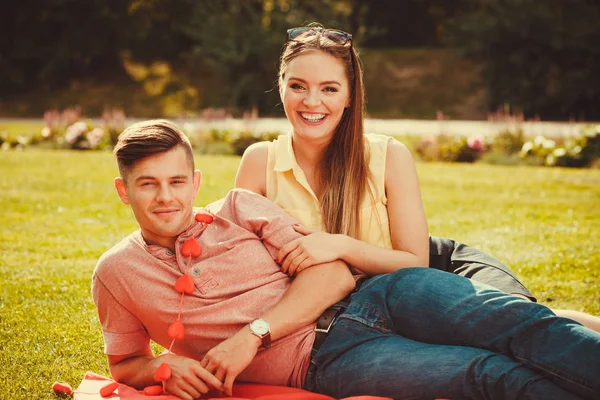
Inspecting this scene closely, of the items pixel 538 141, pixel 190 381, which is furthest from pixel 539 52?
pixel 190 381

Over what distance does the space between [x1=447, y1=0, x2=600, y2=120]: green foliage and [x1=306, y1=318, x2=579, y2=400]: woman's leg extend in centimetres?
1741

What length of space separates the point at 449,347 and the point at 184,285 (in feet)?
A: 3.45

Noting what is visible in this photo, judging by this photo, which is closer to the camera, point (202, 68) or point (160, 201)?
point (160, 201)

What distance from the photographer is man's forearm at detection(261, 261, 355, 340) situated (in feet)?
9.54

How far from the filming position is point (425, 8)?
93.1 ft

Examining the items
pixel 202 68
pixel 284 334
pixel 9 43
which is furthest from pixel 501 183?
pixel 9 43

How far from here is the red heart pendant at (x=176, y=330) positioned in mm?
2850

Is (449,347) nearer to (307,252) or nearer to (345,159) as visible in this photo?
(307,252)

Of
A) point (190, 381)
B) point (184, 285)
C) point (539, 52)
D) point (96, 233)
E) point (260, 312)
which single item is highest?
point (539, 52)

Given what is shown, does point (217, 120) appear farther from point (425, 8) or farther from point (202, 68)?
point (425, 8)

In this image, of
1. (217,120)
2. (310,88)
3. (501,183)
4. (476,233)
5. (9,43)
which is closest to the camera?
(310,88)

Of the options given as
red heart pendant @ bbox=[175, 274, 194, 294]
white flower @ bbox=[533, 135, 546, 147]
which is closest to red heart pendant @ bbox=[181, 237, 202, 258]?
red heart pendant @ bbox=[175, 274, 194, 294]

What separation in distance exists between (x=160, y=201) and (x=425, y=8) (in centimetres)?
2705

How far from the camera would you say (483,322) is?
2750 millimetres
